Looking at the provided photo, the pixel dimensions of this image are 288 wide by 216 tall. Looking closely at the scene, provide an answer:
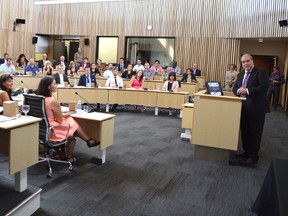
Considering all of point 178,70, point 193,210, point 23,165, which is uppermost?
point 178,70

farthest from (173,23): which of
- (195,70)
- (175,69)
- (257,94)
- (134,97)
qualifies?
(257,94)

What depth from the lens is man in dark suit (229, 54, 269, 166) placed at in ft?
15.4

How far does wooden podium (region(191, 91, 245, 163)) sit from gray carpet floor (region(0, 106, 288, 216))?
0.32 m

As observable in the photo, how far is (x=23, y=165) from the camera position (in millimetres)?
3104

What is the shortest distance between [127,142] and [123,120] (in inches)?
90.3

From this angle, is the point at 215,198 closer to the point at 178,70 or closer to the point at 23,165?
the point at 23,165

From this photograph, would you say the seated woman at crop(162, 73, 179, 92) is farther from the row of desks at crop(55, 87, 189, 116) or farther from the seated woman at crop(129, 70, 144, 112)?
the seated woman at crop(129, 70, 144, 112)

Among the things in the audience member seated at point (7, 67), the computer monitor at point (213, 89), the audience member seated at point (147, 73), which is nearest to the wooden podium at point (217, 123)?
the computer monitor at point (213, 89)

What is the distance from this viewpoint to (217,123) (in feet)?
15.9

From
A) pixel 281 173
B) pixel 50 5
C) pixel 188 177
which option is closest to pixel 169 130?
pixel 188 177

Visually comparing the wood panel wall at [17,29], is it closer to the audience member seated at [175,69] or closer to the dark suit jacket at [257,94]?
the audience member seated at [175,69]

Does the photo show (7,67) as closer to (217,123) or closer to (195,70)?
(195,70)

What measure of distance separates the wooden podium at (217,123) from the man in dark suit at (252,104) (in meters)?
0.22

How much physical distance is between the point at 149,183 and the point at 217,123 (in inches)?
59.2
